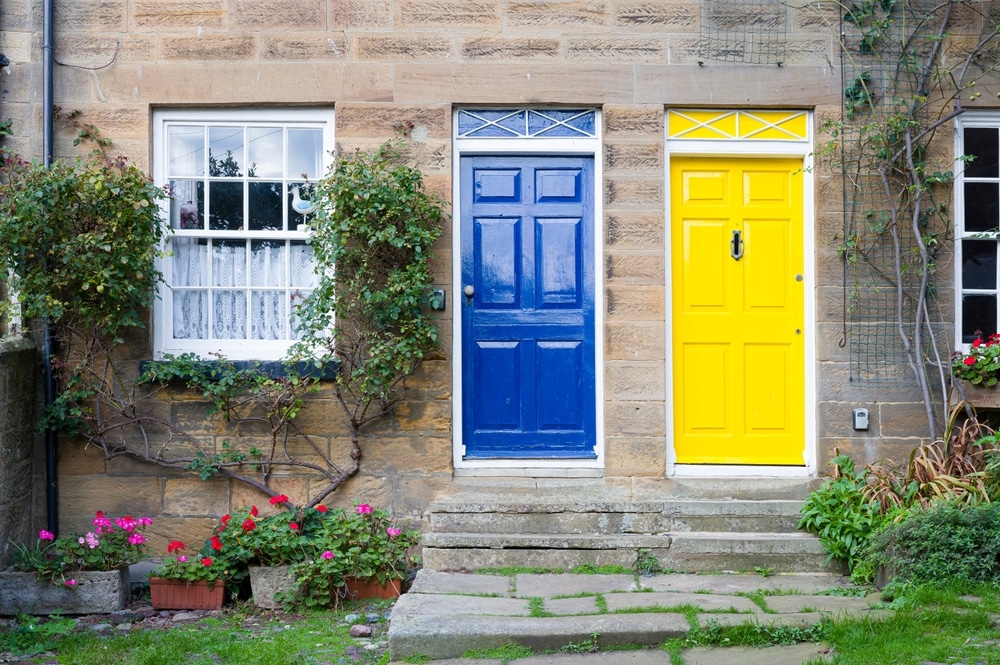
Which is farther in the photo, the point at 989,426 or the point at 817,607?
the point at 989,426

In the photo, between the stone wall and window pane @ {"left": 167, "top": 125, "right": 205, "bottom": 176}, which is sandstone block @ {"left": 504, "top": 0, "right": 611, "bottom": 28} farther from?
the stone wall

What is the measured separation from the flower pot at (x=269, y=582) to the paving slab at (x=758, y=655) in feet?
8.17

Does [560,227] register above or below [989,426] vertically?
above

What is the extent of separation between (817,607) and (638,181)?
9.90 feet

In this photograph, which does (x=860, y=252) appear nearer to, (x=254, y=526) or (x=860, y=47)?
(x=860, y=47)

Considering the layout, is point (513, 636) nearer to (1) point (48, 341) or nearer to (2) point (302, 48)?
(1) point (48, 341)

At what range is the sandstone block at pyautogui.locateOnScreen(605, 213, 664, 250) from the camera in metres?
6.46

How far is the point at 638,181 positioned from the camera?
21.2ft

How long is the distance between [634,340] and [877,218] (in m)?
1.89

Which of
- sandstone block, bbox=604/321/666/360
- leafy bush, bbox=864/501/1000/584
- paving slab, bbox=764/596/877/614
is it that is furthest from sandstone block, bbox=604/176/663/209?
paving slab, bbox=764/596/877/614

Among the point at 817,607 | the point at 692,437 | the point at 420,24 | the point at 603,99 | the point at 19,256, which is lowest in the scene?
the point at 817,607

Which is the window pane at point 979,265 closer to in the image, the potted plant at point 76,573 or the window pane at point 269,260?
the window pane at point 269,260

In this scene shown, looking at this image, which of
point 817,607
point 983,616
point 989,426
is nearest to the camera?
point 983,616

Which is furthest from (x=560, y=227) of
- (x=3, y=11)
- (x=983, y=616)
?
(x=3, y=11)
